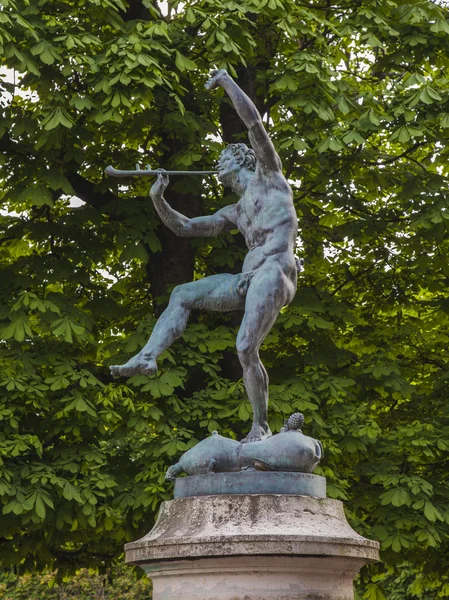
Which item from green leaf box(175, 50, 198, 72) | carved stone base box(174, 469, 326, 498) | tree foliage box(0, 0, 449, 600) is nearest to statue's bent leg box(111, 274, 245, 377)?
carved stone base box(174, 469, 326, 498)

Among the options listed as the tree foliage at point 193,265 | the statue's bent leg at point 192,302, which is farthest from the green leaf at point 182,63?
the statue's bent leg at point 192,302

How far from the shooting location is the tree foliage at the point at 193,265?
35.5ft

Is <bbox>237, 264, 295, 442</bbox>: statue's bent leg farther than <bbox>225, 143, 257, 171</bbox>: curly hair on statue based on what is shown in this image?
No

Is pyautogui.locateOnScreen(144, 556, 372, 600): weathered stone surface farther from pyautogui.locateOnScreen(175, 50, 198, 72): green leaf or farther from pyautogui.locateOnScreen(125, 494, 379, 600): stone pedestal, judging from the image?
pyautogui.locateOnScreen(175, 50, 198, 72): green leaf

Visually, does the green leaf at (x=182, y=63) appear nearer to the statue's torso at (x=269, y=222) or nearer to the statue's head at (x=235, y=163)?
the statue's head at (x=235, y=163)

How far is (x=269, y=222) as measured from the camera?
288 inches

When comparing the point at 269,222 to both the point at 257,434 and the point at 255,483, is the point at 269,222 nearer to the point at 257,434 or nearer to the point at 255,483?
the point at 257,434

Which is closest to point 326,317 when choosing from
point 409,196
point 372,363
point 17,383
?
point 372,363

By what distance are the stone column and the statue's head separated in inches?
82.4

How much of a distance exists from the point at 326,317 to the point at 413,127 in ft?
7.12

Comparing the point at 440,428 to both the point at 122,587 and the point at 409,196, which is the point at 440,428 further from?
the point at 122,587

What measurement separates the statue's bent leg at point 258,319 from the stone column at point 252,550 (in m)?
0.66

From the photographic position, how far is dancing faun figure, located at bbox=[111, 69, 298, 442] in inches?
279

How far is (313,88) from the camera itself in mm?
11477
